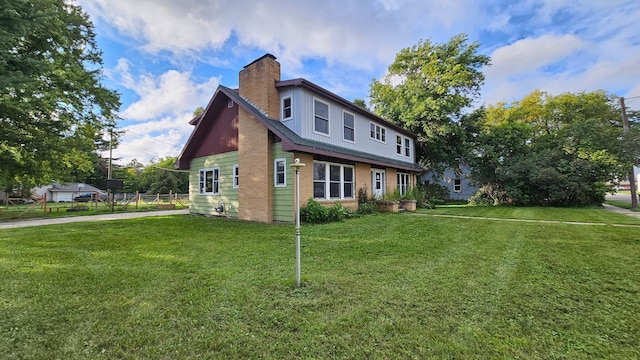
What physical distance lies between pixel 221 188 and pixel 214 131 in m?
2.83

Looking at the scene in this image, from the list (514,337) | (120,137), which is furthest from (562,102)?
(120,137)

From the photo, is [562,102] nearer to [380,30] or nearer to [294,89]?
[380,30]

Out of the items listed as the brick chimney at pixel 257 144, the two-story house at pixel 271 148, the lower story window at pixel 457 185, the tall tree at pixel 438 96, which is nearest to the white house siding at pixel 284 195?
the two-story house at pixel 271 148

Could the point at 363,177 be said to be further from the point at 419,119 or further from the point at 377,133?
the point at 419,119

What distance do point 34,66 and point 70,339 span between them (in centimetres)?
705

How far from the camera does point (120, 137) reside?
37656 mm

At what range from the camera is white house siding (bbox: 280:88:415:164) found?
11117 mm

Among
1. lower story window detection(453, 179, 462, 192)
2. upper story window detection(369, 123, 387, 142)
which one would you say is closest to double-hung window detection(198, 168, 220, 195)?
upper story window detection(369, 123, 387, 142)

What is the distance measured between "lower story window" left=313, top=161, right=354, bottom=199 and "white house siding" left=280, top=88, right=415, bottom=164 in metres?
1.13

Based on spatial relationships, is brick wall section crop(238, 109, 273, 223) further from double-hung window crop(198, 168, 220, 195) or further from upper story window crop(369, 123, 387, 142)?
upper story window crop(369, 123, 387, 142)

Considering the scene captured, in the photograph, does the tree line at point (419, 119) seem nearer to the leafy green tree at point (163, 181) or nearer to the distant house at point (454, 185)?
the distant house at point (454, 185)

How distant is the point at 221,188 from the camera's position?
1289 centimetres

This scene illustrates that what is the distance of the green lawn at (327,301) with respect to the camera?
2.58 m

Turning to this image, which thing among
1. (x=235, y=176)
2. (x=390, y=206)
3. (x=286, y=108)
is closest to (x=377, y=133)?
(x=390, y=206)
